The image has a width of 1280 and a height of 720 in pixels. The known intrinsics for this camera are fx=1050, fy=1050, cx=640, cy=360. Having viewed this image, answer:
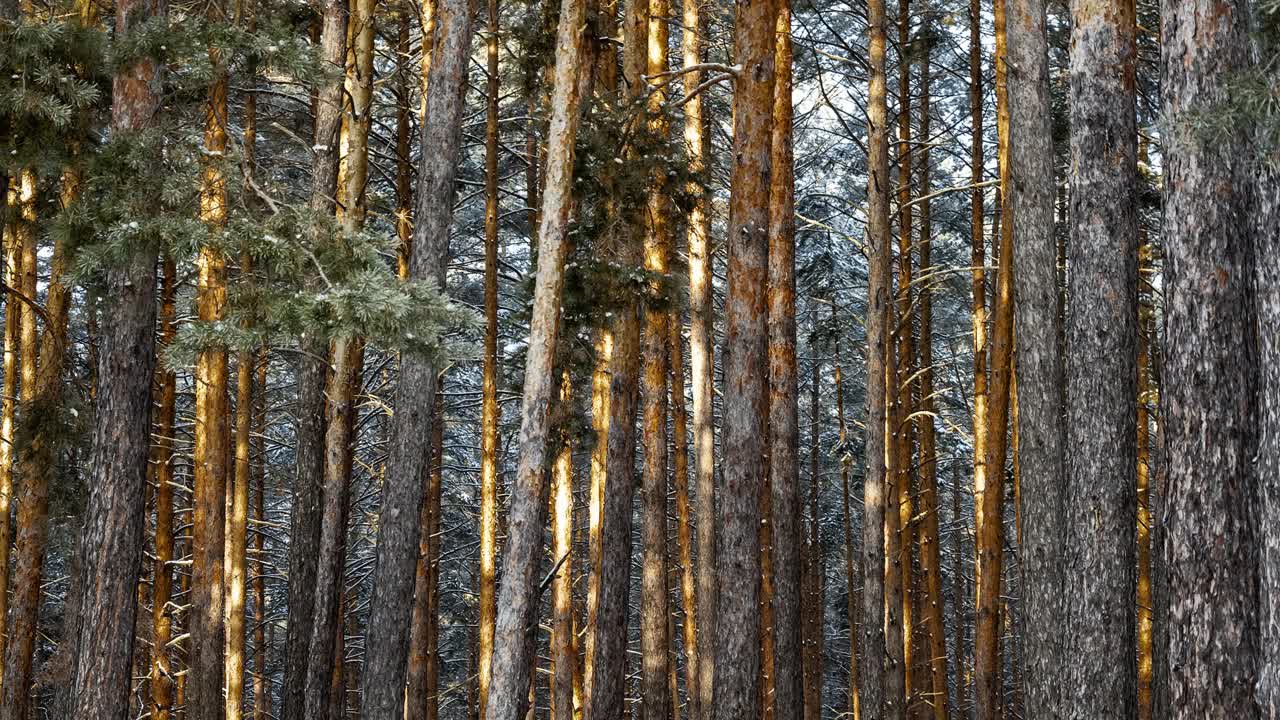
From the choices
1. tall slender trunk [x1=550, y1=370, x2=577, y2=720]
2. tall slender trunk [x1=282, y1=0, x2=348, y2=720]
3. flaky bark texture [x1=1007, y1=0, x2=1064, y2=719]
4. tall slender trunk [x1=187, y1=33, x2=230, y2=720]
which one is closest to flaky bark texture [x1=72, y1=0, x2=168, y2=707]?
tall slender trunk [x1=282, y1=0, x2=348, y2=720]

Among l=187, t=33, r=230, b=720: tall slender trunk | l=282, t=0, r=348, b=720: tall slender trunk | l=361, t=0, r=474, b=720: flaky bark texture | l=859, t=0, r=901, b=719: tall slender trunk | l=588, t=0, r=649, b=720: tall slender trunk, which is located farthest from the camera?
l=187, t=33, r=230, b=720: tall slender trunk

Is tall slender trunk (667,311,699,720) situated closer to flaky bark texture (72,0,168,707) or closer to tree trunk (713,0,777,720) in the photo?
tree trunk (713,0,777,720)

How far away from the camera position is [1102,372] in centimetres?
708

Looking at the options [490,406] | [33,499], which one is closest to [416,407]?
[490,406]

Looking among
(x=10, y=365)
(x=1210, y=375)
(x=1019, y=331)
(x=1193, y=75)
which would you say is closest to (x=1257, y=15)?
(x=1193, y=75)

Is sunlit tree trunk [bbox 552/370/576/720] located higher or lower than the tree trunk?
lower

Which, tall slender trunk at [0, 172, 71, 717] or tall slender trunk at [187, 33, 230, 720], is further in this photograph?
tall slender trunk at [187, 33, 230, 720]

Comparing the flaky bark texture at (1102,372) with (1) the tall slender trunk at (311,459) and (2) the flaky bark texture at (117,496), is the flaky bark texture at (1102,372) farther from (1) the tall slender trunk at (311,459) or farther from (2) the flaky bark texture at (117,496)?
(2) the flaky bark texture at (117,496)

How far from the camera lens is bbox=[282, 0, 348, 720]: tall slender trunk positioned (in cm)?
986

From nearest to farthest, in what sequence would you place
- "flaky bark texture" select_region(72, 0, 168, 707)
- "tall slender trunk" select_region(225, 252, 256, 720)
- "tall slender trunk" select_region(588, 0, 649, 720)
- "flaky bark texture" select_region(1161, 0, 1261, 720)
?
"flaky bark texture" select_region(1161, 0, 1261, 720) → "flaky bark texture" select_region(72, 0, 168, 707) → "tall slender trunk" select_region(588, 0, 649, 720) → "tall slender trunk" select_region(225, 252, 256, 720)

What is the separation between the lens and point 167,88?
8.18 metres

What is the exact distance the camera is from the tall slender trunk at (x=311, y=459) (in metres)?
9.86

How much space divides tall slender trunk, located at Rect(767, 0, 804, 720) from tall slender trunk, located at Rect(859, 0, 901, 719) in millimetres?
941

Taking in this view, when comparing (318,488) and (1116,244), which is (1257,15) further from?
(318,488)
